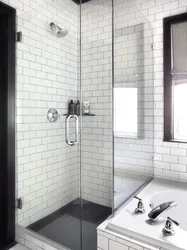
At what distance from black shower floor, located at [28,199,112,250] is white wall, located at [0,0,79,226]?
9 centimetres

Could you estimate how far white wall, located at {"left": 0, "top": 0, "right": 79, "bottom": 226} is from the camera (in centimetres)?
196

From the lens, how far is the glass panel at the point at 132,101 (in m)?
1.75

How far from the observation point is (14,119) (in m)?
1.92

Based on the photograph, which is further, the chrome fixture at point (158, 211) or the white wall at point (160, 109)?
the white wall at point (160, 109)

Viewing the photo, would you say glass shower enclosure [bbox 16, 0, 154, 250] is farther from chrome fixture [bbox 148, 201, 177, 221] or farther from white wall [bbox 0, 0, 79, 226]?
chrome fixture [bbox 148, 201, 177, 221]

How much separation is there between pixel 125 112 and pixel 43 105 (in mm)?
896

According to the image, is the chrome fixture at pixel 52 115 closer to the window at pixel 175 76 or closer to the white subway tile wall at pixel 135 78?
the white subway tile wall at pixel 135 78

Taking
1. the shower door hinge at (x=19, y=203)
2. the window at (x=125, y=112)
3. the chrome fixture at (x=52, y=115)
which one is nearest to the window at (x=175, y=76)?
the window at (x=125, y=112)

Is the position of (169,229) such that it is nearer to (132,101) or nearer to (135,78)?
(132,101)

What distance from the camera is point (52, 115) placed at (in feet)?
6.96

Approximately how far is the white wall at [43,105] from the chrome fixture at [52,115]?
47 millimetres

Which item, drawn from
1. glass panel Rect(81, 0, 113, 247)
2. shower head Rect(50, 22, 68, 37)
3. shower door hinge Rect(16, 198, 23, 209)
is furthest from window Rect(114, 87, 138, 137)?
shower door hinge Rect(16, 198, 23, 209)

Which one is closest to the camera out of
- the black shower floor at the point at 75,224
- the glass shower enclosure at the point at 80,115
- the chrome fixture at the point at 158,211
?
the chrome fixture at the point at 158,211

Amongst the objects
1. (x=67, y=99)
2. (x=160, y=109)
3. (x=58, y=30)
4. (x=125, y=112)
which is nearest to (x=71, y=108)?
(x=67, y=99)
